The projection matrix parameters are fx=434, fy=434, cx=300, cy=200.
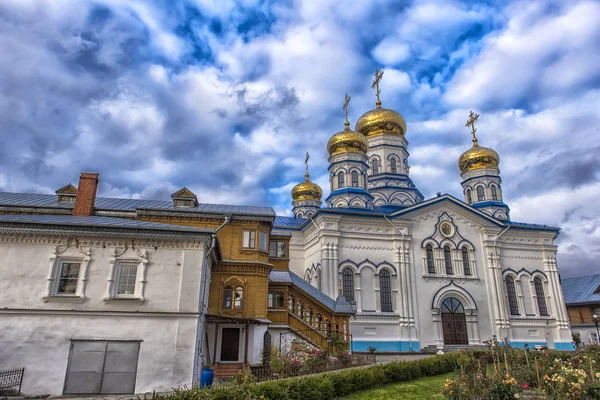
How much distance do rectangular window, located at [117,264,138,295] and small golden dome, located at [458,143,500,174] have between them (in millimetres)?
35735

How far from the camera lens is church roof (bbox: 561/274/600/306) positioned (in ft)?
136

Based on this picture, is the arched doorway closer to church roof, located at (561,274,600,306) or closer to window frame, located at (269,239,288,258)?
window frame, located at (269,239,288,258)

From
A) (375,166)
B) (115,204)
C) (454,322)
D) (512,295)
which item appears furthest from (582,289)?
(115,204)

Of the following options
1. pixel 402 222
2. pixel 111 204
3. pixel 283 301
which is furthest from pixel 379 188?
pixel 111 204

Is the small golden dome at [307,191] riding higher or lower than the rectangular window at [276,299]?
higher

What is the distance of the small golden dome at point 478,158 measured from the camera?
136 feet

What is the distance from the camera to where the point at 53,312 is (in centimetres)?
1334

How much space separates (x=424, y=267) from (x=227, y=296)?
55.6 ft

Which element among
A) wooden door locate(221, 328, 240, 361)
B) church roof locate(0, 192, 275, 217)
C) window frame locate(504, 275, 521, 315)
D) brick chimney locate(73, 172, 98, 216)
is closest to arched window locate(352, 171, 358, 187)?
window frame locate(504, 275, 521, 315)

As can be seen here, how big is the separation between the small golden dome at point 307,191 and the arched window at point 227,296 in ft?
99.4

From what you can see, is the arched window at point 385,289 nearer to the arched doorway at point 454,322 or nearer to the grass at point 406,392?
the arched doorway at point 454,322

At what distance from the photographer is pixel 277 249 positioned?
23.7 meters

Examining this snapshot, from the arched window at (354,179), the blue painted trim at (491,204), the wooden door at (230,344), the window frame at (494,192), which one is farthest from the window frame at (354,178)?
the wooden door at (230,344)

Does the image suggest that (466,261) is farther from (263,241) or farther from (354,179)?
(263,241)
